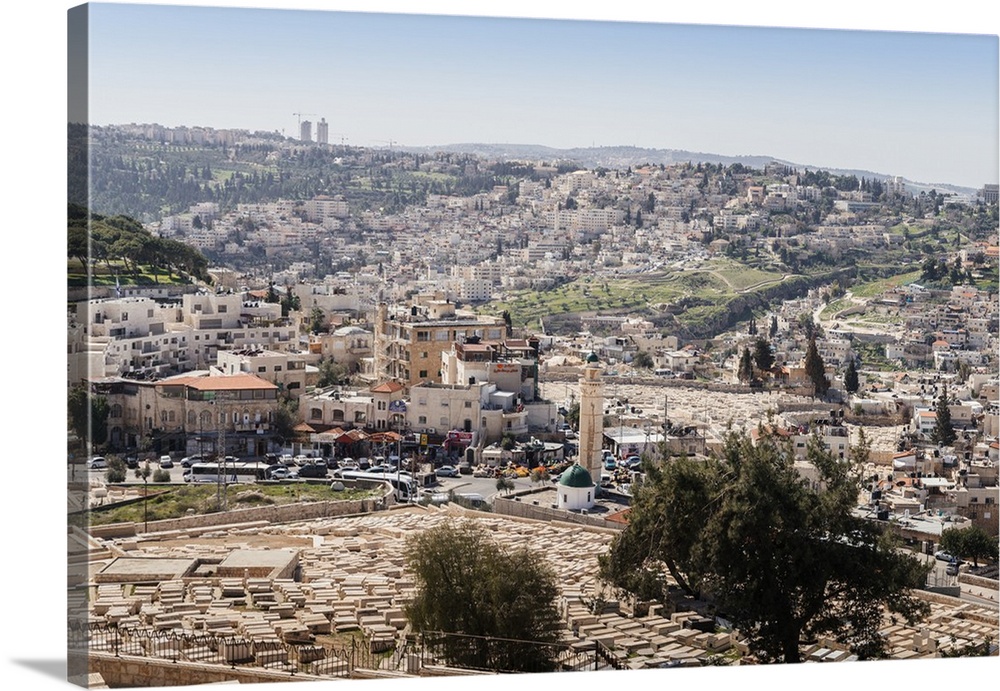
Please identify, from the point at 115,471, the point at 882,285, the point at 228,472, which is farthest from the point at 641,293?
the point at 115,471

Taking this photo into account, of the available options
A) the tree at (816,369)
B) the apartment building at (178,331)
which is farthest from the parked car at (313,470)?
the tree at (816,369)

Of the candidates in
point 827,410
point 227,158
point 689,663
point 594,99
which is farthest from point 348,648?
point 827,410

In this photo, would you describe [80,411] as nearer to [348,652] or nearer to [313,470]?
[348,652]

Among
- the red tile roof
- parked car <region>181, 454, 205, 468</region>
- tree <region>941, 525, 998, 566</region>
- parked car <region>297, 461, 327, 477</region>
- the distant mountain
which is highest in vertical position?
the distant mountain

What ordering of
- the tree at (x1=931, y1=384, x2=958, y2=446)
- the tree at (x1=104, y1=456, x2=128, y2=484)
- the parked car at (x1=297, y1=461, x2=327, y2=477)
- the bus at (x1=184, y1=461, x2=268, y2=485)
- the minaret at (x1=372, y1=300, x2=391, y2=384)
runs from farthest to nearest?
the tree at (x1=931, y1=384, x2=958, y2=446) < the minaret at (x1=372, y1=300, x2=391, y2=384) < the parked car at (x1=297, y1=461, x2=327, y2=477) < the bus at (x1=184, y1=461, x2=268, y2=485) < the tree at (x1=104, y1=456, x2=128, y2=484)

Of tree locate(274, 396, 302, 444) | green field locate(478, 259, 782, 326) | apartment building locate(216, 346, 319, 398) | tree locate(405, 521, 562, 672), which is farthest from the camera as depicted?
green field locate(478, 259, 782, 326)

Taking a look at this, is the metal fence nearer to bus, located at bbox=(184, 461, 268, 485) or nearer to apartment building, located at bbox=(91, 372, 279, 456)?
apartment building, located at bbox=(91, 372, 279, 456)

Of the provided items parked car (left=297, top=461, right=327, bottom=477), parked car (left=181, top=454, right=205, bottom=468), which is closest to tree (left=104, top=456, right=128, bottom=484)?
parked car (left=181, top=454, right=205, bottom=468)
